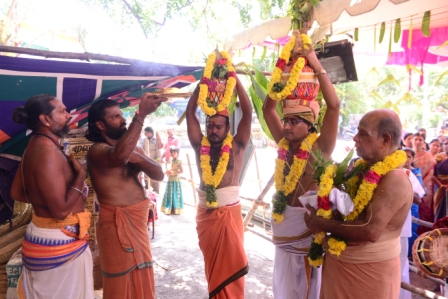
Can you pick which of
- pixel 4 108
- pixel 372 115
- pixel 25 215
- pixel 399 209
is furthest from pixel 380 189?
pixel 25 215

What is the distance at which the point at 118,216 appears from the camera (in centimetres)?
307

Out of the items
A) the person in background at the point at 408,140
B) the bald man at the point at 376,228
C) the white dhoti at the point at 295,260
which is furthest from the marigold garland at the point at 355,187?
the person in background at the point at 408,140

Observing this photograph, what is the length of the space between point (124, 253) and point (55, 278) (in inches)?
22.8

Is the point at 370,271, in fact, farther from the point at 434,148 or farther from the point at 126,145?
the point at 434,148

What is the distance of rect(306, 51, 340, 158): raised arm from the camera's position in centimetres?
288

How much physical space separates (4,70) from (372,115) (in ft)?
8.58

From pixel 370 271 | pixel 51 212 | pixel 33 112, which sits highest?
pixel 33 112

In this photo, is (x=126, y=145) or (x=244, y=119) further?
(x=244, y=119)

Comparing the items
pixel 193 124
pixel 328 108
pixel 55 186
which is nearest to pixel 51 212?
pixel 55 186

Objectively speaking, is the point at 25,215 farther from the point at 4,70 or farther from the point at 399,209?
the point at 399,209

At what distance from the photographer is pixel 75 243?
2744 millimetres

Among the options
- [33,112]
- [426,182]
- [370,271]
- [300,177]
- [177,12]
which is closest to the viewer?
[370,271]

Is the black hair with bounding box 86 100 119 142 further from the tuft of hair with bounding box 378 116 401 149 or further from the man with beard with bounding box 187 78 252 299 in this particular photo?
the tuft of hair with bounding box 378 116 401 149

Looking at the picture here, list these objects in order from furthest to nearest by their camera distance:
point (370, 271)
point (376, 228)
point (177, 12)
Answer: point (177, 12), point (370, 271), point (376, 228)
